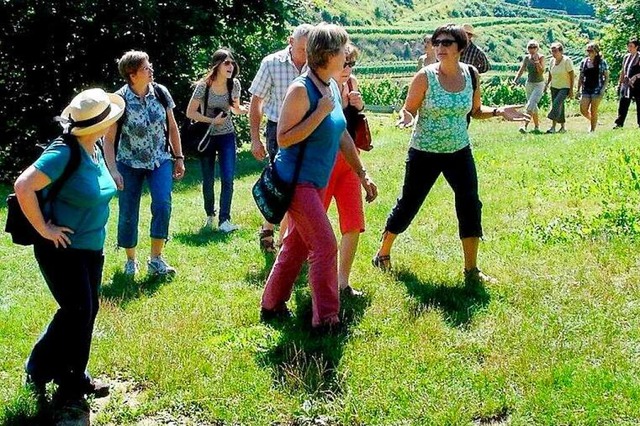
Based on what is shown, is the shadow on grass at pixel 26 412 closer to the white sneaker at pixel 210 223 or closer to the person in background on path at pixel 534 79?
the white sneaker at pixel 210 223

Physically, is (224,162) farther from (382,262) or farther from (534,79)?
(534,79)

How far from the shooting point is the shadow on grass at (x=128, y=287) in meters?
6.36

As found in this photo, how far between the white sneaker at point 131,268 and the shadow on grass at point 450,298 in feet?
8.19

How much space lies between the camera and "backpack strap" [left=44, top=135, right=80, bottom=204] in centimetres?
418

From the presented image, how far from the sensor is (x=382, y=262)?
672 cm

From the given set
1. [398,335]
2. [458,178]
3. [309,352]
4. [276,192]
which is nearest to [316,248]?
[276,192]

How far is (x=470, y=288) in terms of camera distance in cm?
605

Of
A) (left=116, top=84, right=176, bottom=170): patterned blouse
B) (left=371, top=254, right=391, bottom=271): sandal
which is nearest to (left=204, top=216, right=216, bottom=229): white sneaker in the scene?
(left=116, top=84, right=176, bottom=170): patterned blouse

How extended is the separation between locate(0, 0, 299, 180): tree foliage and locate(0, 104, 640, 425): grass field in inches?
343

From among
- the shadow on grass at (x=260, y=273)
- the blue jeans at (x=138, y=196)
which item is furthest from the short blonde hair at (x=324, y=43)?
the blue jeans at (x=138, y=196)

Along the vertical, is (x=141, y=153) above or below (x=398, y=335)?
above

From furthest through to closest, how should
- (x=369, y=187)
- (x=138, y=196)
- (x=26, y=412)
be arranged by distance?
(x=138, y=196)
(x=369, y=187)
(x=26, y=412)

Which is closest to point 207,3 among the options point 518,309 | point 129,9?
point 129,9

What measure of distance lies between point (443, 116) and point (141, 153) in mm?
2747
